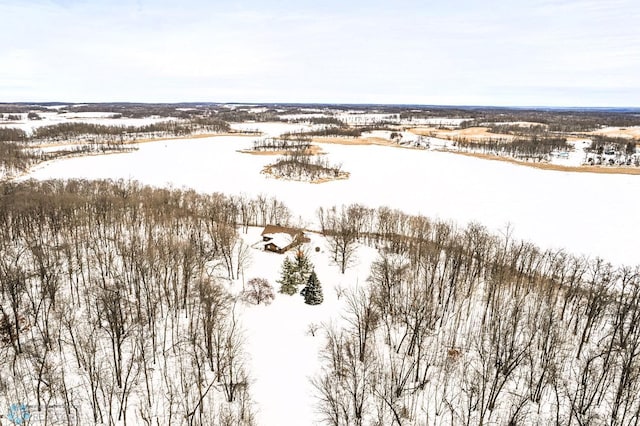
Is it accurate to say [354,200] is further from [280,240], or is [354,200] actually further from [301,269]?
[301,269]

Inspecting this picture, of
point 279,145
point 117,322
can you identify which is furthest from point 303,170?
point 117,322

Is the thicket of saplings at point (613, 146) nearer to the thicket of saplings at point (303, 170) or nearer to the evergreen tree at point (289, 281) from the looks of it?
the thicket of saplings at point (303, 170)

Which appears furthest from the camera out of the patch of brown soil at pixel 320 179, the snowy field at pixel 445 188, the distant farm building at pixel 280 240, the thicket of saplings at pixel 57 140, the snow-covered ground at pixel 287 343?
the thicket of saplings at pixel 57 140

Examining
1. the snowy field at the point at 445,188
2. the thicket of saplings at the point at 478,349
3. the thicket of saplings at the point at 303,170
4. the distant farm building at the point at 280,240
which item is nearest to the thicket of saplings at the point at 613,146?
the snowy field at the point at 445,188

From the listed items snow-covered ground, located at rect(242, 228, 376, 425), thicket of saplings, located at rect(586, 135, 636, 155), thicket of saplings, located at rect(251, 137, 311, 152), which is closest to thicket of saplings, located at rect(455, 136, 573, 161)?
thicket of saplings, located at rect(586, 135, 636, 155)

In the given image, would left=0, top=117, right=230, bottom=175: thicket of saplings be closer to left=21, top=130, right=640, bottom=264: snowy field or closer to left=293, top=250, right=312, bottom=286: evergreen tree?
left=21, top=130, right=640, bottom=264: snowy field

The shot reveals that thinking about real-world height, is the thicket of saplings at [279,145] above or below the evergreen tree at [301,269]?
above

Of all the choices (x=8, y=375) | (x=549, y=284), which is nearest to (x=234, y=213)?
(x=8, y=375)

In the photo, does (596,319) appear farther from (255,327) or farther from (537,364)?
(255,327)
